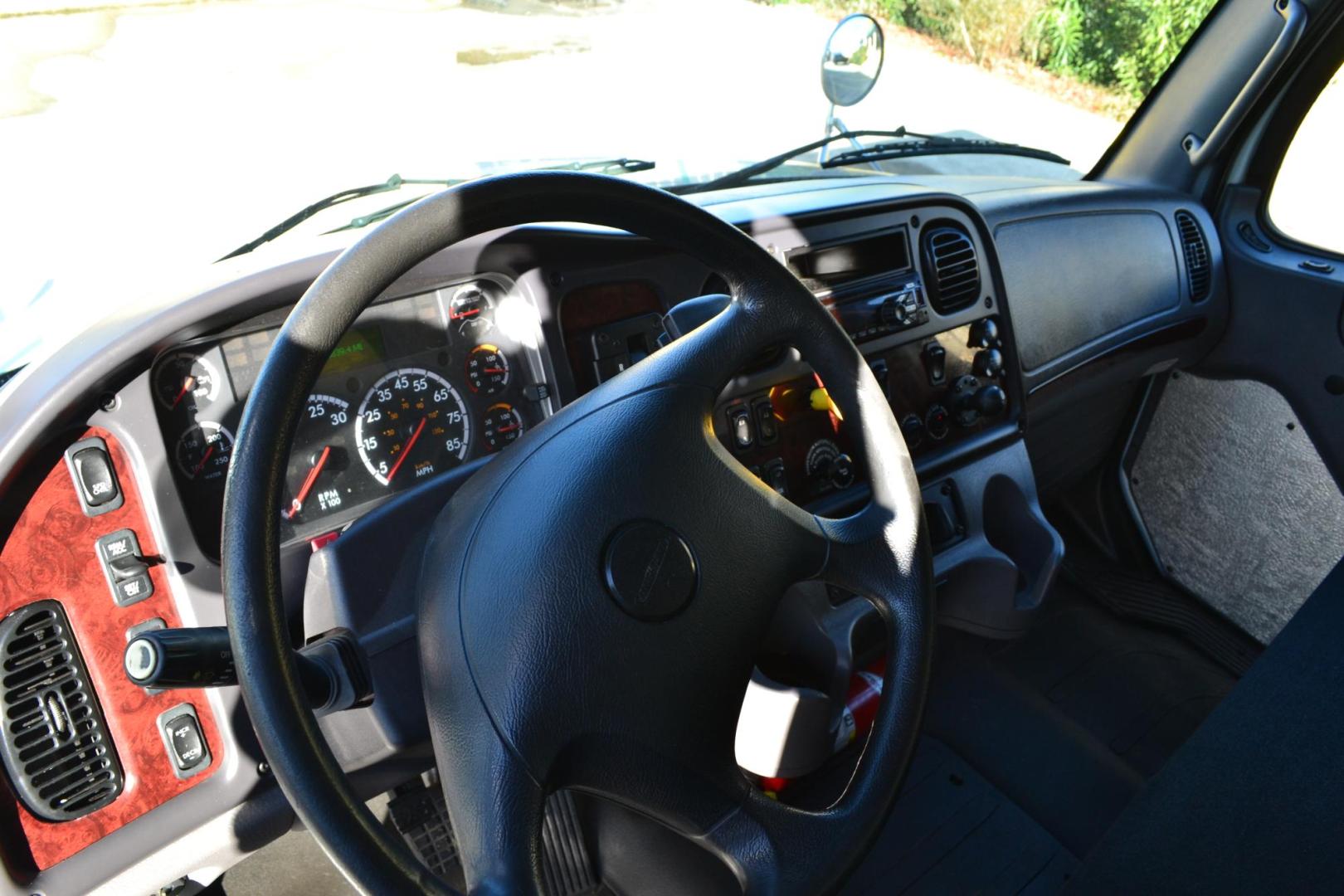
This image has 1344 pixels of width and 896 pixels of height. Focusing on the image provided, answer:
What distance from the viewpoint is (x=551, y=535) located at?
3.22 ft

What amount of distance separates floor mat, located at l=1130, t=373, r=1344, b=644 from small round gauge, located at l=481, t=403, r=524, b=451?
2.07 metres

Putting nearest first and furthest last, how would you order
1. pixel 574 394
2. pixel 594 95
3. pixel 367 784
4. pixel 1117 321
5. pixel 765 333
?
pixel 765 333
pixel 367 784
pixel 574 394
pixel 594 95
pixel 1117 321

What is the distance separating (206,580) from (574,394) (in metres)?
0.59

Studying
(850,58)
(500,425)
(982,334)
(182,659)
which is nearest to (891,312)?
Result: (982,334)

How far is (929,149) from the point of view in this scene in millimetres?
2424

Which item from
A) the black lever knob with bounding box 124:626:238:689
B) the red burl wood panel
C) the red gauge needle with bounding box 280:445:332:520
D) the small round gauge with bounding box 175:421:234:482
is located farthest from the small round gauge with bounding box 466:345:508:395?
the black lever knob with bounding box 124:626:238:689

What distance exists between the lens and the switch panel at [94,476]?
1.21 meters

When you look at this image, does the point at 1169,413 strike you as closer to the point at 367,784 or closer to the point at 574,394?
the point at 574,394

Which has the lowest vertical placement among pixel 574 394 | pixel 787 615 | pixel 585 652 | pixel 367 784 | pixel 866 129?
pixel 787 615

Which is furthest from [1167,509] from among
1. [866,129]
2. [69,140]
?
[69,140]

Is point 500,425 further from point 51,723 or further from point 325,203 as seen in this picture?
→ point 51,723

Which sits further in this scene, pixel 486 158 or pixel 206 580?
pixel 486 158

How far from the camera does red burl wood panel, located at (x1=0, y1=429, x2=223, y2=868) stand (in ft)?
3.85

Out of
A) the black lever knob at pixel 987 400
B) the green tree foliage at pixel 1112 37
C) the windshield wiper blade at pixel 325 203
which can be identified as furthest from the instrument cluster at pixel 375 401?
the green tree foliage at pixel 1112 37
